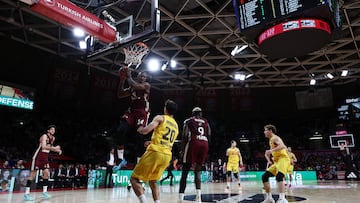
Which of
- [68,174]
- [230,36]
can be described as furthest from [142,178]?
[230,36]

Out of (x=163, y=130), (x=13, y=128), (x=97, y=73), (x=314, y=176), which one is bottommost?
(x=314, y=176)

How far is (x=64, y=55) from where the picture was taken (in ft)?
66.0

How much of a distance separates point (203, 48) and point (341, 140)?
15858 mm

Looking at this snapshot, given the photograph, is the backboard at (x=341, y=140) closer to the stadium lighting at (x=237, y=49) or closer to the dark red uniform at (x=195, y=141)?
the stadium lighting at (x=237, y=49)

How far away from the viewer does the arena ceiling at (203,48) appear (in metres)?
15.4

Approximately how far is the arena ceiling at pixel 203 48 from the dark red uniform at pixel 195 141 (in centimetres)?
538

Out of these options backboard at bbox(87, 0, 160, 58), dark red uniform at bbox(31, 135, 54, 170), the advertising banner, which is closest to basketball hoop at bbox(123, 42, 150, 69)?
backboard at bbox(87, 0, 160, 58)

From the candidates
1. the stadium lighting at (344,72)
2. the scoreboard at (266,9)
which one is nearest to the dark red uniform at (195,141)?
the scoreboard at (266,9)

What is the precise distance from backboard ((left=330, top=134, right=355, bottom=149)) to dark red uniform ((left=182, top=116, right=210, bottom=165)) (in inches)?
918

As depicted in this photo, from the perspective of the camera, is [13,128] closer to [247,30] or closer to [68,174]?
[68,174]

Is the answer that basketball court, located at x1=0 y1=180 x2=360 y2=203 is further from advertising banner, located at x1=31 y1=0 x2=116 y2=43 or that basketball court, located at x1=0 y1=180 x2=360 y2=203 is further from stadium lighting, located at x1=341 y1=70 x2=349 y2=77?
stadium lighting, located at x1=341 y1=70 x2=349 y2=77

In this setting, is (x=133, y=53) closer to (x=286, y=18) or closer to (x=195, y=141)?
(x=195, y=141)

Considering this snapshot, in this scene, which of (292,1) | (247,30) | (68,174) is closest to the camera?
(292,1)

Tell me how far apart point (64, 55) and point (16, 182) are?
11.2 metres
